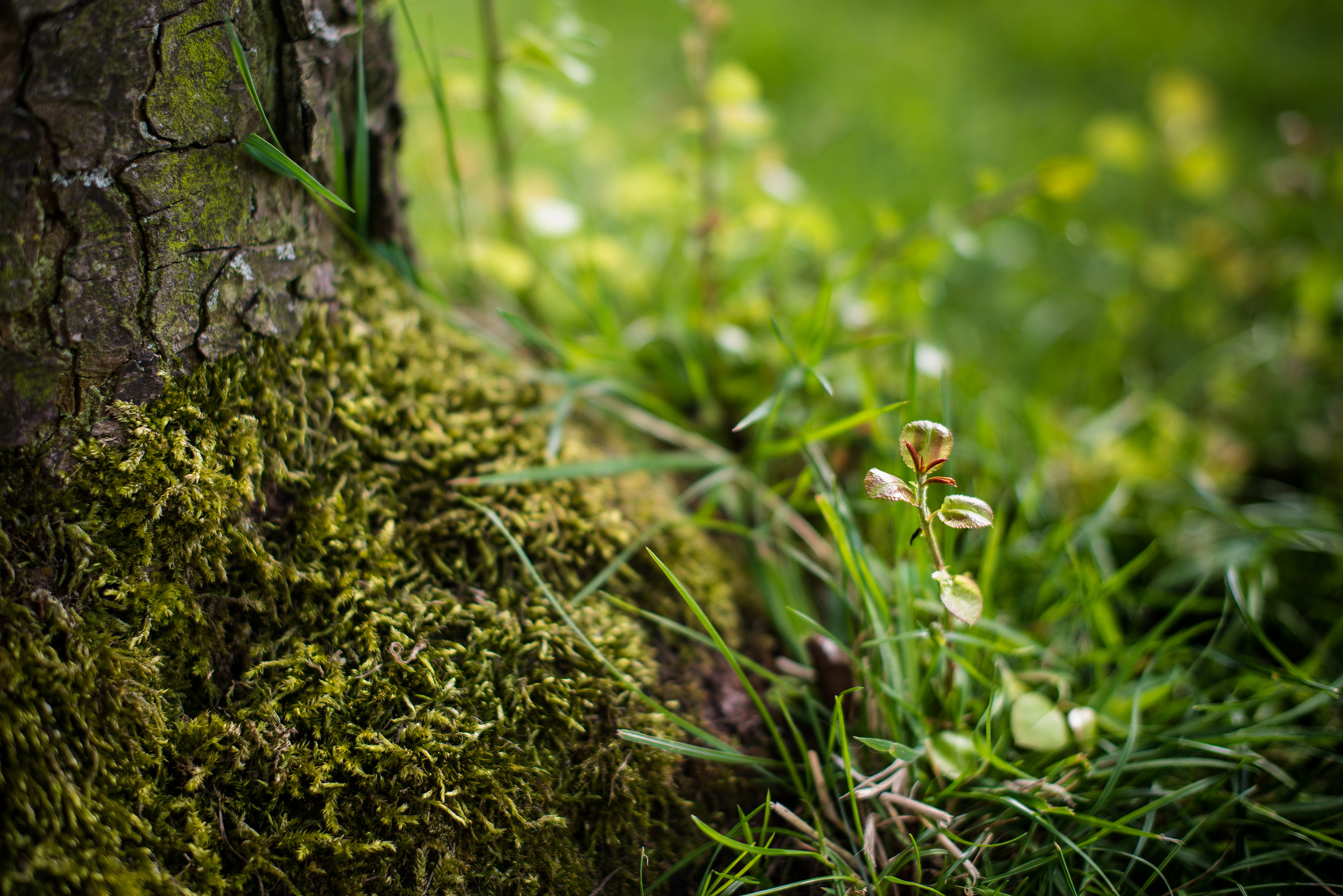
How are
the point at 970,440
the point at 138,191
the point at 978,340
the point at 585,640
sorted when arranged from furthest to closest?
the point at 978,340
the point at 970,440
the point at 585,640
the point at 138,191

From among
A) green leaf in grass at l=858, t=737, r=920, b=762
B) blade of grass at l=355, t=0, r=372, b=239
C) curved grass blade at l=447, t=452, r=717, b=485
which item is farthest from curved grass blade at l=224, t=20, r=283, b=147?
green leaf in grass at l=858, t=737, r=920, b=762

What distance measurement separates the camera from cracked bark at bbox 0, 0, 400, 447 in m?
0.71

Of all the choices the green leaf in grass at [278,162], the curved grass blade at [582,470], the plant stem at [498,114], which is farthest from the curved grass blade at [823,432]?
the plant stem at [498,114]

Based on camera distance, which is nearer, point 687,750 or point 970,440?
point 687,750

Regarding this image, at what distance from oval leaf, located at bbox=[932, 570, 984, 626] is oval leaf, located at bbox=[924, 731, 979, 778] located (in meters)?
0.25

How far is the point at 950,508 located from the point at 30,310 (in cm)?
109

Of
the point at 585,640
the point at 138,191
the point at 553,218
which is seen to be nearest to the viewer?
the point at 138,191

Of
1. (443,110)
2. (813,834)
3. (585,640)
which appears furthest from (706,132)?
(813,834)

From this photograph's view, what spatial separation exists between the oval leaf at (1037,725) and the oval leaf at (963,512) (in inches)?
13.8

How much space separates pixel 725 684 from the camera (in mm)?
1065

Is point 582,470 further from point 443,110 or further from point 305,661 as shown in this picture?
point 443,110

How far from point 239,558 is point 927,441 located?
881 mm

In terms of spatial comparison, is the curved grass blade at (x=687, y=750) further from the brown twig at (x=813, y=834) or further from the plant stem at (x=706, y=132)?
the plant stem at (x=706, y=132)

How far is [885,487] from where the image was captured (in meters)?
0.83
